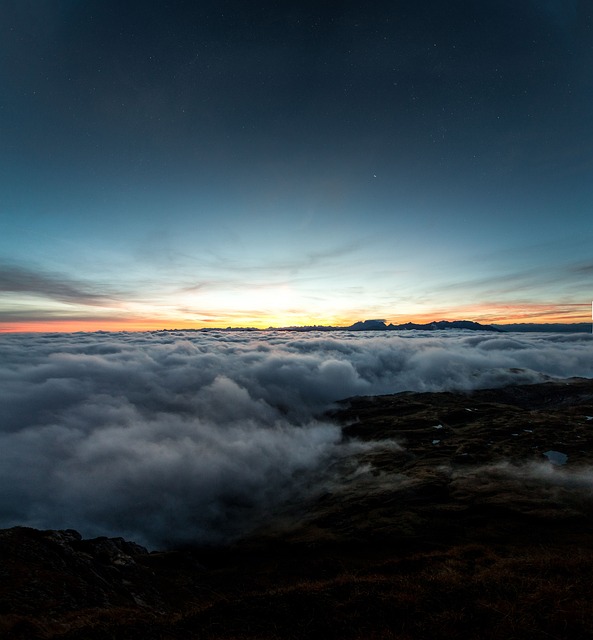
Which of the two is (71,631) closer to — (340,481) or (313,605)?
(313,605)

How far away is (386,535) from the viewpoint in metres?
79.8

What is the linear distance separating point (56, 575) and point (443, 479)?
117m

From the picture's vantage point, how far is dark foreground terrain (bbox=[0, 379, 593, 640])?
62.3 ft

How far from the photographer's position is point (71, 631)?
1805cm

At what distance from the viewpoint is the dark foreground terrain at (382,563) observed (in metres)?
19.0

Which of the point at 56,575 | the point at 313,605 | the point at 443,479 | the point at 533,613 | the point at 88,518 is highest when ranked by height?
the point at 533,613

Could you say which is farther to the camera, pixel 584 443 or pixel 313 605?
pixel 584 443

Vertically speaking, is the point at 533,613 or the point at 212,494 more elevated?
the point at 533,613

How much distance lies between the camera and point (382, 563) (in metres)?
44.2

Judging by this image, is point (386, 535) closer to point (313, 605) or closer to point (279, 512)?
point (279, 512)

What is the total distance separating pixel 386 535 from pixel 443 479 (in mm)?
45497

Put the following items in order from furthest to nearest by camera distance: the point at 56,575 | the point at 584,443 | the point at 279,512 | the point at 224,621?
the point at 584,443 → the point at 279,512 → the point at 56,575 → the point at 224,621

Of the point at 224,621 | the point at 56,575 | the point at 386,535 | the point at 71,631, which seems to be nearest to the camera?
the point at 71,631

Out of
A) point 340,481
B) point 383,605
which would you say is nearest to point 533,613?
point 383,605
